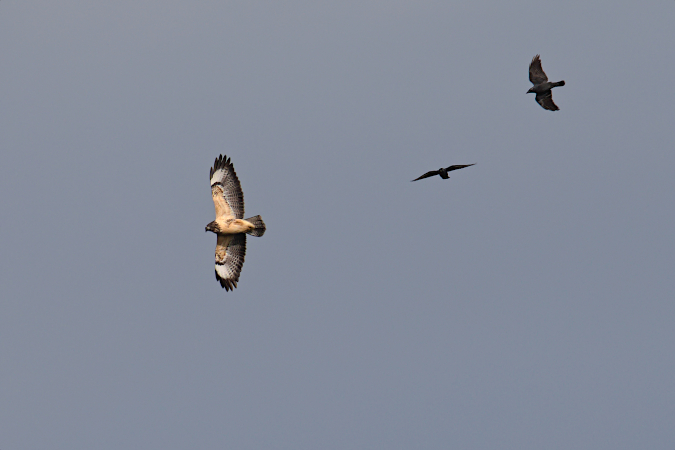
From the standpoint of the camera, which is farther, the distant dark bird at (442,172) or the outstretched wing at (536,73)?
the outstretched wing at (536,73)

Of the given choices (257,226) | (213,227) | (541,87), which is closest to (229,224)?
(213,227)

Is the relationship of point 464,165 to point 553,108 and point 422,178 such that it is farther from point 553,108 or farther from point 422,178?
point 553,108

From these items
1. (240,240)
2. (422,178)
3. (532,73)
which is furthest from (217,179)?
(532,73)

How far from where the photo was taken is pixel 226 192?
3331 centimetres

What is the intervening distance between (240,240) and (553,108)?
15332 mm

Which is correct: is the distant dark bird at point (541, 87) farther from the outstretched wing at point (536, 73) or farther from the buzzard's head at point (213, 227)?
the buzzard's head at point (213, 227)

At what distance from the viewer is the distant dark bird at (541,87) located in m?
35.4

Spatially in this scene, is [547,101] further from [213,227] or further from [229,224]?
[213,227]

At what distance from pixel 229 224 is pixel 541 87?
1528cm

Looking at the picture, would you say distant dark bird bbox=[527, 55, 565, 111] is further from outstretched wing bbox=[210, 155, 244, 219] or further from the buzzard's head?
the buzzard's head

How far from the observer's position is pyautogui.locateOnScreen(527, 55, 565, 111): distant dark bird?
35406mm

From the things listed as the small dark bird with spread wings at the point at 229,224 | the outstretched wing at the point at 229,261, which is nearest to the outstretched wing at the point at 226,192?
the small dark bird with spread wings at the point at 229,224

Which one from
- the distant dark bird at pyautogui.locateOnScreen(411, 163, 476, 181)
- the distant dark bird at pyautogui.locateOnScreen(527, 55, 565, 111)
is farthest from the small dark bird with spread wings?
the distant dark bird at pyautogui.locateOnScreen(527, 55, 565, 111)

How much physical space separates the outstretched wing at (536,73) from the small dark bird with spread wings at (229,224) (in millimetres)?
14189
